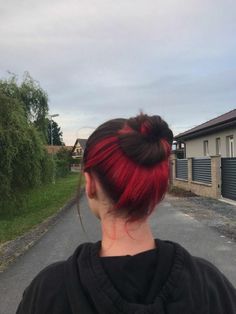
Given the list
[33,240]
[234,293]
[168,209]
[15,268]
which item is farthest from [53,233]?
[234,293]

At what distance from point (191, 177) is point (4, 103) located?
15.0m

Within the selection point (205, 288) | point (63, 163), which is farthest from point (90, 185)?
point (63, 163)

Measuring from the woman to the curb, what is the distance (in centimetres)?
708

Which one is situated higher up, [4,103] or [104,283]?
[4,103]

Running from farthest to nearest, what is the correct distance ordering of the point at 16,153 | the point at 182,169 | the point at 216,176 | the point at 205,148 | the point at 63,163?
the point at 63,163, the point at 205,148, the point at 182,169, the point at 216,176, the point at 16,153

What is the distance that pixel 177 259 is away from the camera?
5.05 feet

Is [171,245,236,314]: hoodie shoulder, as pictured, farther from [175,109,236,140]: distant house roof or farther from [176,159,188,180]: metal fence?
[176,159,188,180]: metal fence

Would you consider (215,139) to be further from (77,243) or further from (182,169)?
(77,243)

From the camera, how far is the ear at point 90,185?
156cm

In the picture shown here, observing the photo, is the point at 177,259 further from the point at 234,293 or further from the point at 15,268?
the point at 15,268

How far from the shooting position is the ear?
1.56m

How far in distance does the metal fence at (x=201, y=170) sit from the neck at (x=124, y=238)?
22.7m

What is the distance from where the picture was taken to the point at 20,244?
1073 cm

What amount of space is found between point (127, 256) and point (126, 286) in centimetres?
8
